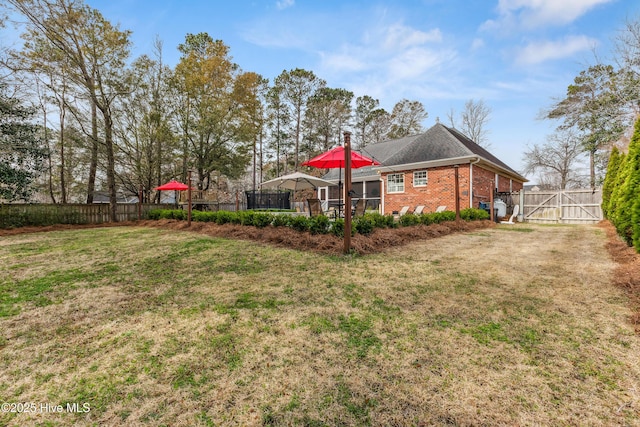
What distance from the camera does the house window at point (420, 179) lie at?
12891 mm

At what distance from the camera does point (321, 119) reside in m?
27.6

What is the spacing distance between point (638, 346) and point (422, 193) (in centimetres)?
1150

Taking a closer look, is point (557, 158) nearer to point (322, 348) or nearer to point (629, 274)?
point (629, 274)

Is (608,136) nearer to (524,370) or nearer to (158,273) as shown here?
(524,370)

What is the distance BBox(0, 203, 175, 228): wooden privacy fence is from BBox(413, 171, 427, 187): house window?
14842 mm

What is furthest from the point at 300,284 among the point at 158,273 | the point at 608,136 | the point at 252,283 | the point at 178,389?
the point at 608,136

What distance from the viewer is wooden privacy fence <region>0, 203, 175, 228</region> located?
34.2 ft

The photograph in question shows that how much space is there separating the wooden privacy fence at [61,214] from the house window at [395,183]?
13751 mm

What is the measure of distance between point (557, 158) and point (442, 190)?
21092 mm

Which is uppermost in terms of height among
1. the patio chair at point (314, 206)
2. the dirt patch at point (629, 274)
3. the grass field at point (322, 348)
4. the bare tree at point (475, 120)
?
the bare tree at point (475, 120)

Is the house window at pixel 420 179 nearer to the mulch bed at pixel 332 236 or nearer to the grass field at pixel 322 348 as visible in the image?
the mulch bed at pixel 332 236

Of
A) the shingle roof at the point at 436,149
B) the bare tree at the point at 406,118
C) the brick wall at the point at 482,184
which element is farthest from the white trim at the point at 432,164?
the bare tree at the point at 406,118

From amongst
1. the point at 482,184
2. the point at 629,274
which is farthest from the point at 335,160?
the point at 482,184

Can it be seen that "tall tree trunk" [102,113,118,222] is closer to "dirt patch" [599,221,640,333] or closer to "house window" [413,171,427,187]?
"house window" [413,171,427,187]
